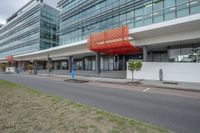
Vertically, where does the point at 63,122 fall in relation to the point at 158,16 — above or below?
below

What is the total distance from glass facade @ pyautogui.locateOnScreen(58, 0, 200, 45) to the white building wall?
300 inches

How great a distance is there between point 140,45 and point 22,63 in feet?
205

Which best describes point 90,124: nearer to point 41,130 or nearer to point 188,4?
point 41,130

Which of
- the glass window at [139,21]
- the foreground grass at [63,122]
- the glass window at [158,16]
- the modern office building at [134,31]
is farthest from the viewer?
the glass window at [139,21]

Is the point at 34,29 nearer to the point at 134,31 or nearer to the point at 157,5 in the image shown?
the point at 157,5

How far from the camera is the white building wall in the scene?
53.2ft

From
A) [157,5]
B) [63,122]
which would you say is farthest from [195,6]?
[63,122]

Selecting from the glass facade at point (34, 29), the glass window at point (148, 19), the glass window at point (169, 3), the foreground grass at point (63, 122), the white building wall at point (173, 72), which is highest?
the glass facade at point (34, 29)

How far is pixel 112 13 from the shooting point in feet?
95.3

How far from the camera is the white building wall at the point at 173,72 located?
1622 cm

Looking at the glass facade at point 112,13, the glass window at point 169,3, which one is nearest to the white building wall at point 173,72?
the glass facade at point 112,13

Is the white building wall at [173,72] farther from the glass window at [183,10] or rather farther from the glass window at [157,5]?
the glass window at [157,5]

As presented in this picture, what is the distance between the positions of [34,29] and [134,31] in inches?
2006

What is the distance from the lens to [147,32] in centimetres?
1844
